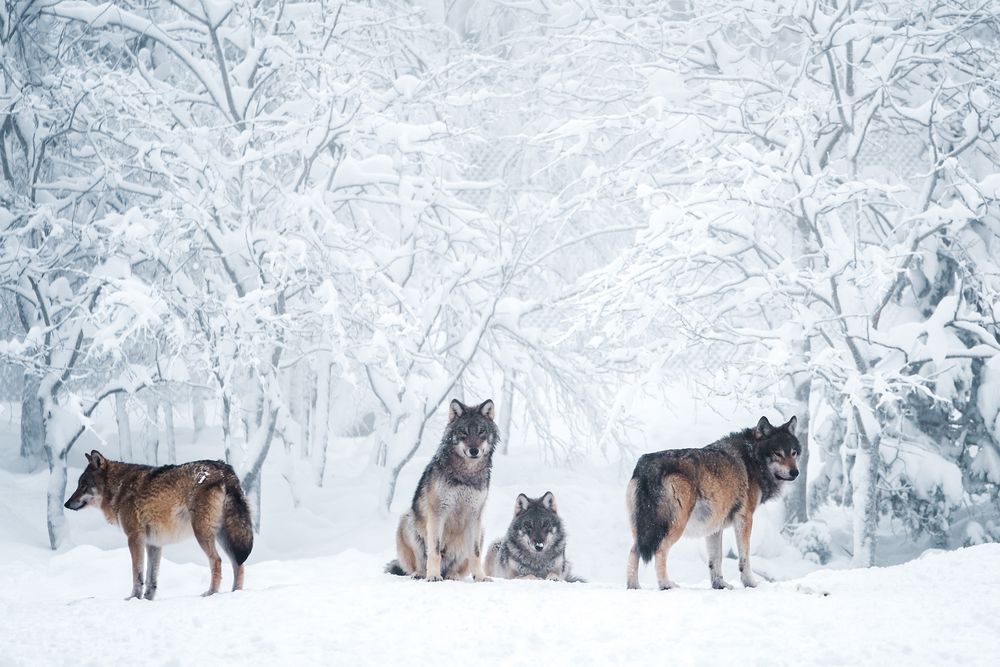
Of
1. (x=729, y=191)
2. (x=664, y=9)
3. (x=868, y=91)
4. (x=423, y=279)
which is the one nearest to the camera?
(x=729, y=191)

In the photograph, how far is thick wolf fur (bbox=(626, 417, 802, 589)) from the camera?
22.3ft

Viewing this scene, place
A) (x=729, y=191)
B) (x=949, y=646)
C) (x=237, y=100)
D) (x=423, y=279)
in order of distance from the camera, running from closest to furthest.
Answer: (x=949, y=646)
(x=729, y=191)
(x=237, y=100)
(x=423, y=279)

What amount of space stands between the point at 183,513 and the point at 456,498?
218cm

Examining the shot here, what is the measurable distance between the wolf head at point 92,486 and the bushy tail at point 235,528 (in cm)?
118

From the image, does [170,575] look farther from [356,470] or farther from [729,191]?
[356,470]

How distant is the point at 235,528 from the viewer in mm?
7289

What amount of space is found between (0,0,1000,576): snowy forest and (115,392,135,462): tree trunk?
0.46 feet

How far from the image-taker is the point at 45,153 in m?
16.0

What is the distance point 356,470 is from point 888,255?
1433 centimetres

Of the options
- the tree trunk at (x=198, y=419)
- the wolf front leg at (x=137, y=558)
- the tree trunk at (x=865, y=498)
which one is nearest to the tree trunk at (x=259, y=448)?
the wolf front leg at (x=137, y=558)

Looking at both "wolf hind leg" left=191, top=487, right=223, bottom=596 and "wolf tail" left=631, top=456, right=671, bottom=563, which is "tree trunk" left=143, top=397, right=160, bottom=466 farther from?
"wolf tail" left=631, top=456, right=671, bottom=563

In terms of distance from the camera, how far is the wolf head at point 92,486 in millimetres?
7723

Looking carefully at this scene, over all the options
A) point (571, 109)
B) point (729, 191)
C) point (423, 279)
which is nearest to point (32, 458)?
point (423, 279)

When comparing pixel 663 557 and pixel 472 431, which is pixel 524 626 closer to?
pixel 663 557
